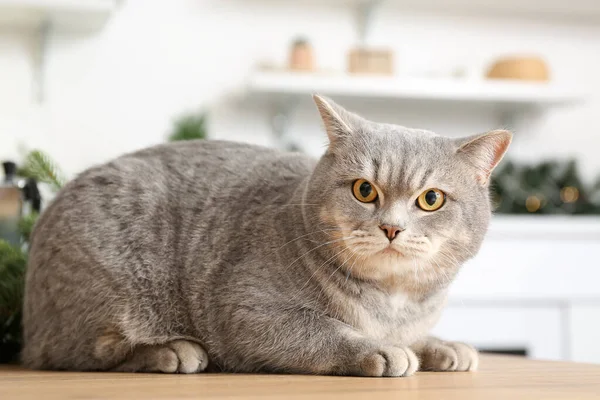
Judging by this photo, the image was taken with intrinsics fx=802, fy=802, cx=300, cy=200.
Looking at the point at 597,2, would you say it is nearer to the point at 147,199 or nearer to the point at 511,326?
the point at 511,326

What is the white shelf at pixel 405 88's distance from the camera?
3088 mm

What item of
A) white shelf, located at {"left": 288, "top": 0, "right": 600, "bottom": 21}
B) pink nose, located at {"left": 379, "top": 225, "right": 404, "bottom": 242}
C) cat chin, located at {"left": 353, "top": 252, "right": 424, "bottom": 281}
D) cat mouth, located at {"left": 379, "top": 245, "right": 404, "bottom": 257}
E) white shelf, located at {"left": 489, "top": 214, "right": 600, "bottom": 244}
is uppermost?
white shelf, located at {"left": 288, "top": 0, "right": 600, "bottom": 21}

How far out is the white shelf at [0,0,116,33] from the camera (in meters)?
2.80

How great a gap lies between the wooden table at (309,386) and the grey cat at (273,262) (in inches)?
3.3

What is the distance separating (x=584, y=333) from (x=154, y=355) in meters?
2.23

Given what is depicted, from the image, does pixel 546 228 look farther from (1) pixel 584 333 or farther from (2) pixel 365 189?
(2) pixel 365 189

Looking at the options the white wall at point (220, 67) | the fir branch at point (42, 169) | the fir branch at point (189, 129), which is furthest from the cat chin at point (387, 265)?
the white wall at point (220, 67)

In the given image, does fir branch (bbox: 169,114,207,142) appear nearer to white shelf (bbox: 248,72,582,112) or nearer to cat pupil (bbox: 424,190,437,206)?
white shelf (bbox: 248,72,582,112)

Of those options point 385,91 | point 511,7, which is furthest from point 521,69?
point 385,91

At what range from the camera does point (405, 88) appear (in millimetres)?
3172

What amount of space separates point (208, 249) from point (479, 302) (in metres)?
1.81

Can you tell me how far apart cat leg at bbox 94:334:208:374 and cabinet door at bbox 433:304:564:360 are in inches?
69.4

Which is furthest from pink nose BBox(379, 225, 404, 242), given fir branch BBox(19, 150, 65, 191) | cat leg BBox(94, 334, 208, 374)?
fir branch BBox(19, 150, 65, 191)

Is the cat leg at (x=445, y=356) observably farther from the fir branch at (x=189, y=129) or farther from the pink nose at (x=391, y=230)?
the fir branch at (x=189, y=129)
